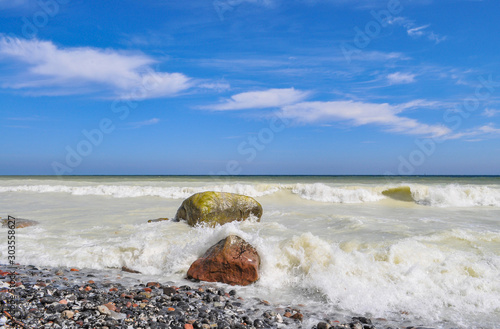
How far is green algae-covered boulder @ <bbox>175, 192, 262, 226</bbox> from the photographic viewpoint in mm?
8102

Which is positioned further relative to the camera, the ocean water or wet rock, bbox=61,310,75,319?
the ocean water

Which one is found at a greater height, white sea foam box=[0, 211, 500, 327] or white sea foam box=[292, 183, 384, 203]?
white sea foam box=[292, 183, 384, 203]

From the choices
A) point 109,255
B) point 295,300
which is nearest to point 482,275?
point 295,300

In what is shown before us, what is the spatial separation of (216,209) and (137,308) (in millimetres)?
4817

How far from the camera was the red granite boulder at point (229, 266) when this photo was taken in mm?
4535

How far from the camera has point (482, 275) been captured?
14.7 feet

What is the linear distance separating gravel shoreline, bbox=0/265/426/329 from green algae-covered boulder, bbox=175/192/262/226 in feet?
12.2

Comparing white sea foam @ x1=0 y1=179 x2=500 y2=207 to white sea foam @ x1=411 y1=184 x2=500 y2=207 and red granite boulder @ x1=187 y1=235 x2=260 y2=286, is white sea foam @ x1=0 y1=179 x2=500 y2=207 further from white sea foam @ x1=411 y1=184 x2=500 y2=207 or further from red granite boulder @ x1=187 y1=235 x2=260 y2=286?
red granite boulder @ x1=187 y1=235 x2=260 y2=286

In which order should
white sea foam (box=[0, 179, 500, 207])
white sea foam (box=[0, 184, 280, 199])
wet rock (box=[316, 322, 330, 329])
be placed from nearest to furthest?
wet rock (box=[316, 322, 330, 329]) < white sea foam (box=[0, 179, 500, 207]) < white sea foam (box=[0, 184, 280, 199])

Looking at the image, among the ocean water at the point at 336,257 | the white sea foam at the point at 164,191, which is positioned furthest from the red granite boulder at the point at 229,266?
the white sea foam at the point at 164,191

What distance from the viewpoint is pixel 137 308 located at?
345 cm

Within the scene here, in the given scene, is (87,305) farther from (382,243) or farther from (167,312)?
(382,243)

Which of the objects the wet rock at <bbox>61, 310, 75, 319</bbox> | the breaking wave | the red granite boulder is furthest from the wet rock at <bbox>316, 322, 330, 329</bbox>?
the breaking wave

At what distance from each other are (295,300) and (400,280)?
1458mm
